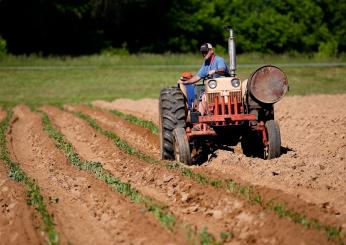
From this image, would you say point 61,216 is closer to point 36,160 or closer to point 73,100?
point 36,160

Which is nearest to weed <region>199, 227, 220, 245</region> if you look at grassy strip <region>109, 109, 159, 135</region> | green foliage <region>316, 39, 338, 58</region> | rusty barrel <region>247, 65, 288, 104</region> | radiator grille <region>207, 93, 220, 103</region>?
rusty barrel <region>247, 65, 288, 104</region>

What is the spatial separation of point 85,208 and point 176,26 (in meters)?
41.9

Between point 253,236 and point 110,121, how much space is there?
39.7 ft

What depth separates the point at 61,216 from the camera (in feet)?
26.6

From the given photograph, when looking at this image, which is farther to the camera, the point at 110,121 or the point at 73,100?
the point at 73,100

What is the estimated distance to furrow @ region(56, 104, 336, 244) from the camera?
22.4 ft

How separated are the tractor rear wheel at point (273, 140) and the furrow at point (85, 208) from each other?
271 cm

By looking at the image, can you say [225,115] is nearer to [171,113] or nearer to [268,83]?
[268,83]

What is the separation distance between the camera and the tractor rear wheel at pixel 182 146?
34.9 ft

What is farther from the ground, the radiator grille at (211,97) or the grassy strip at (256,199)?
the radiator grille at (211,97)

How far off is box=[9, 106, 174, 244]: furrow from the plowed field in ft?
0.04

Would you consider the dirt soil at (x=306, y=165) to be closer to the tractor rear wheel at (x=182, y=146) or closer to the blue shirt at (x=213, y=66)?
the tractor rear wheel at (x=182, y=146)

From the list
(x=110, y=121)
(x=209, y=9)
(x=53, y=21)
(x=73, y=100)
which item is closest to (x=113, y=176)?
(x=110, y=121)

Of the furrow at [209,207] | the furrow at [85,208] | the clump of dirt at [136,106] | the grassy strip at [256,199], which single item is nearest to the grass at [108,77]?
the clump of dirt at [136,106]
